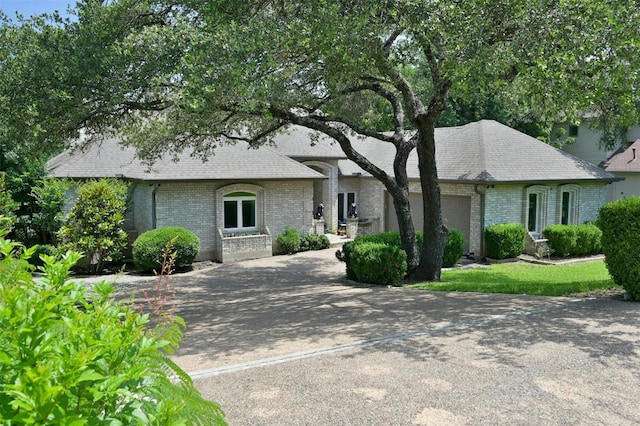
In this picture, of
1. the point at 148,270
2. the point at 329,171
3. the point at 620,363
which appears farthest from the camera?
the point at 329,171

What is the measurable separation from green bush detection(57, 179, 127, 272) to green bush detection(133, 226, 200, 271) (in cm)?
85

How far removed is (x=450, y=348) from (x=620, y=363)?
2128mm

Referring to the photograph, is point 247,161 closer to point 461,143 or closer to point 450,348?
point 461,143

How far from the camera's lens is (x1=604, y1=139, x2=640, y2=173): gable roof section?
30203mm

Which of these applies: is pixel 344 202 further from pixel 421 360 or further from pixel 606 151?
pixel 421 360

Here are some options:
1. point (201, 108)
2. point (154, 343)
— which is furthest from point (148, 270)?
point (154, 343)

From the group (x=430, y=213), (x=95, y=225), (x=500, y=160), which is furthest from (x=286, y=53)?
(x=500, y=160)

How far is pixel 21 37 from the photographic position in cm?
1145

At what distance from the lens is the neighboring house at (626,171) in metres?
30.3

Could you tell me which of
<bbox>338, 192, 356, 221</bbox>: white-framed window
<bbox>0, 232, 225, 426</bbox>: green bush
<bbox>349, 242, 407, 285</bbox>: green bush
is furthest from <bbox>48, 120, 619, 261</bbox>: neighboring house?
<bbox>0, 232, 225, 426</bbox>: green bush

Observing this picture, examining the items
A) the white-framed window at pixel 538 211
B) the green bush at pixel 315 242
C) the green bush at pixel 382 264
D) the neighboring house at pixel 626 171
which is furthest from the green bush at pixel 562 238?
the neighboring house at pixel 626 171

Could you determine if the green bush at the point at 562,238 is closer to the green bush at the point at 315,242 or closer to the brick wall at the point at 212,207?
the green bush at the point at 315,242

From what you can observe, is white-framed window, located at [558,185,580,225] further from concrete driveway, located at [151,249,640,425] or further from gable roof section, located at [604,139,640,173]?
concrete driveway, located at [151,249,640,425]

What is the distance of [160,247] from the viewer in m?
18.1
